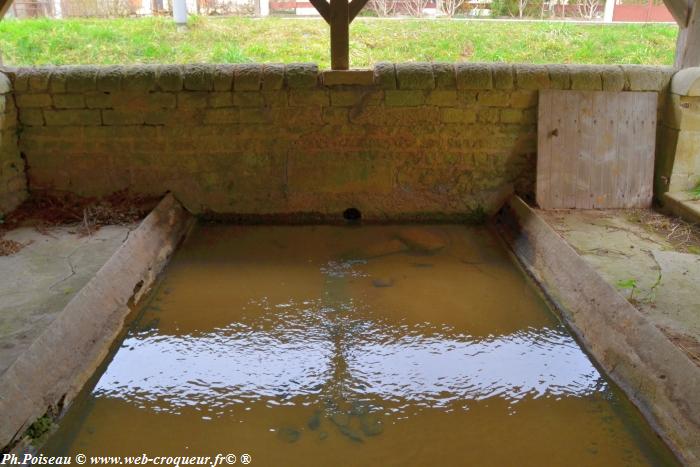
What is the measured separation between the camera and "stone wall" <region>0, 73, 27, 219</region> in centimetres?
476

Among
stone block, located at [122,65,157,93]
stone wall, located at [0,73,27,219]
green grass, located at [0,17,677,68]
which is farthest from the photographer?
green grass, located at [0,17,677,68]

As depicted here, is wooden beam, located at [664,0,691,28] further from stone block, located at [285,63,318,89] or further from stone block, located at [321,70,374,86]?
stone block, located at [285,63,318,89]

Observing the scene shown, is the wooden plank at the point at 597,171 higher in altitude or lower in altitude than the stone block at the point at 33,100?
lower

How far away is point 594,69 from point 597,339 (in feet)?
9.37

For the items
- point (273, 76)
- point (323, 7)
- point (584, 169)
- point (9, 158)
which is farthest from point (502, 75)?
point (9, 158)

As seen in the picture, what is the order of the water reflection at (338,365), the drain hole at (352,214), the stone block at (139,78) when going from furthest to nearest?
the drain hole at (352,214) → the stone block at (139,78) → the water reflection at (338,365)

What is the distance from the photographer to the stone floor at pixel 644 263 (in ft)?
10.0

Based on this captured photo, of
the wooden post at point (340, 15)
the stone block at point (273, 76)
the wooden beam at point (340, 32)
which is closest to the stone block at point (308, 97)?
the stone block at point (273, 76)

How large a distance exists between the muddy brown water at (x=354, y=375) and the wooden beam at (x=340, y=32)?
1801 mm

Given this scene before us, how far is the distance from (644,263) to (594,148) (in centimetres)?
164

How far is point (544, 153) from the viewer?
16.8 feet

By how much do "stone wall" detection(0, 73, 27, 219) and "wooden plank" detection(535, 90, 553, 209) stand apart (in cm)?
458

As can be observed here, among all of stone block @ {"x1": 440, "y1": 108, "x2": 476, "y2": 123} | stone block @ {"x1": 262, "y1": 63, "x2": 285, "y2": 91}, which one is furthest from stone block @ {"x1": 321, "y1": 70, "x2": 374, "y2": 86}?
stone block @ {"x1": 440, "y1": 108, "x2": 476, "y2": 123}

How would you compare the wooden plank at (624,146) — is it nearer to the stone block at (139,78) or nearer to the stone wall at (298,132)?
the stone wall at (298,132)
